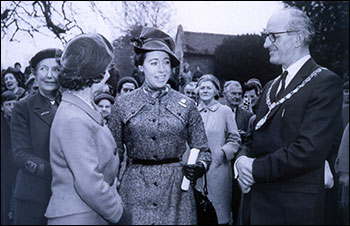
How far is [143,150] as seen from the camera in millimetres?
2430

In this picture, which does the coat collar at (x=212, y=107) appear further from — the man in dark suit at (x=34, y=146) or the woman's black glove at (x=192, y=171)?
the man in dark suit at (x=34, y=146)

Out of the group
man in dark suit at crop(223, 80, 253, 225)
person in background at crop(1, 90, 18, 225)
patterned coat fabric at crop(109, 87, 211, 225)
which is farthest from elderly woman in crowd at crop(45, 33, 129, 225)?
man in dark suit at crop(223, 80, 253, 225)

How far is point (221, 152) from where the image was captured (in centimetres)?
398

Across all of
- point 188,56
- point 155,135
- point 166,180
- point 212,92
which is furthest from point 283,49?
point 188,56

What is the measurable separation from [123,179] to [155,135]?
437 millimetres

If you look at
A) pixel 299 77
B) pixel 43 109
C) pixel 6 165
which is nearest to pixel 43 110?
pixel 43 109

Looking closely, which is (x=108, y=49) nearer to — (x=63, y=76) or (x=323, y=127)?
(x=63, y=76)

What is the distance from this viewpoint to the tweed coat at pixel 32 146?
2.58m

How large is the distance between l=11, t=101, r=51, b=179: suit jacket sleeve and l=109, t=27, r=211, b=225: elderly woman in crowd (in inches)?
26.8

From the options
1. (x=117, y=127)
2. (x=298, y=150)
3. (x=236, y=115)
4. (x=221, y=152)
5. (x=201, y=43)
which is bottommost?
(x=221, y=152)

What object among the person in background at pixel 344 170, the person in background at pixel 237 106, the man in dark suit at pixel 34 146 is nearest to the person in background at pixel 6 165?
the man in dark suit at pixel 34 146

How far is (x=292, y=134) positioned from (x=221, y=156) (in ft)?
6.17

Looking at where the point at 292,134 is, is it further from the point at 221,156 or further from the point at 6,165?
the point at 6,165

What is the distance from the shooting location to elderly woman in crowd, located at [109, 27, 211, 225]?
2383 mm
